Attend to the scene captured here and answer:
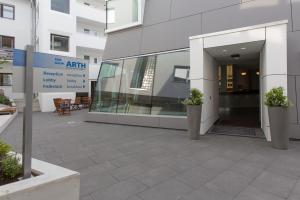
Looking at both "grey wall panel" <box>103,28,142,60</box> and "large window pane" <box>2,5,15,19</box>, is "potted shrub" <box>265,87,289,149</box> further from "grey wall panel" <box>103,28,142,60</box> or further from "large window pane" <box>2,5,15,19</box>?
"large window pane" <box>2,5,15,19</box>

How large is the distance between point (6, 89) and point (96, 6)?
12843 mm

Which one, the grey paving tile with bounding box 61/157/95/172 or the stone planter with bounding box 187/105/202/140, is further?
the stone planter with bounding box 187/105/202/140

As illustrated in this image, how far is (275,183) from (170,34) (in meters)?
7.16

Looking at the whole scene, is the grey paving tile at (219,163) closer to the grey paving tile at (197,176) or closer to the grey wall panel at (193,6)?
the grey paving tile at (197,176)

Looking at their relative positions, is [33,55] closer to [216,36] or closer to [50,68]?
[50,68]

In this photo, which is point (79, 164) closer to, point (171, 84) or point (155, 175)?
point (155, 175)

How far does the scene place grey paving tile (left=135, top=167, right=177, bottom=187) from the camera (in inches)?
146

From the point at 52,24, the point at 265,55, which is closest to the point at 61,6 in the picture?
the point at 52,24

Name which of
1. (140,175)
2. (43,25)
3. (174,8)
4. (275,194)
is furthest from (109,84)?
(43,25)

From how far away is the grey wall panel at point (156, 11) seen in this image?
953 centimetres

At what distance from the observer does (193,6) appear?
8.76 metres

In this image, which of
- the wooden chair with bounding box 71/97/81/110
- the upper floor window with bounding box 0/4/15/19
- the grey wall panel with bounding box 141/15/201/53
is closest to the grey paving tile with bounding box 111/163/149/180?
the grey wall panel with bounding box 141/15/201/53

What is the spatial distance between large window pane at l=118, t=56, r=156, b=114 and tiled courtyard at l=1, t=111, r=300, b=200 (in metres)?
2.76

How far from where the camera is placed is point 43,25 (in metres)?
17.9
